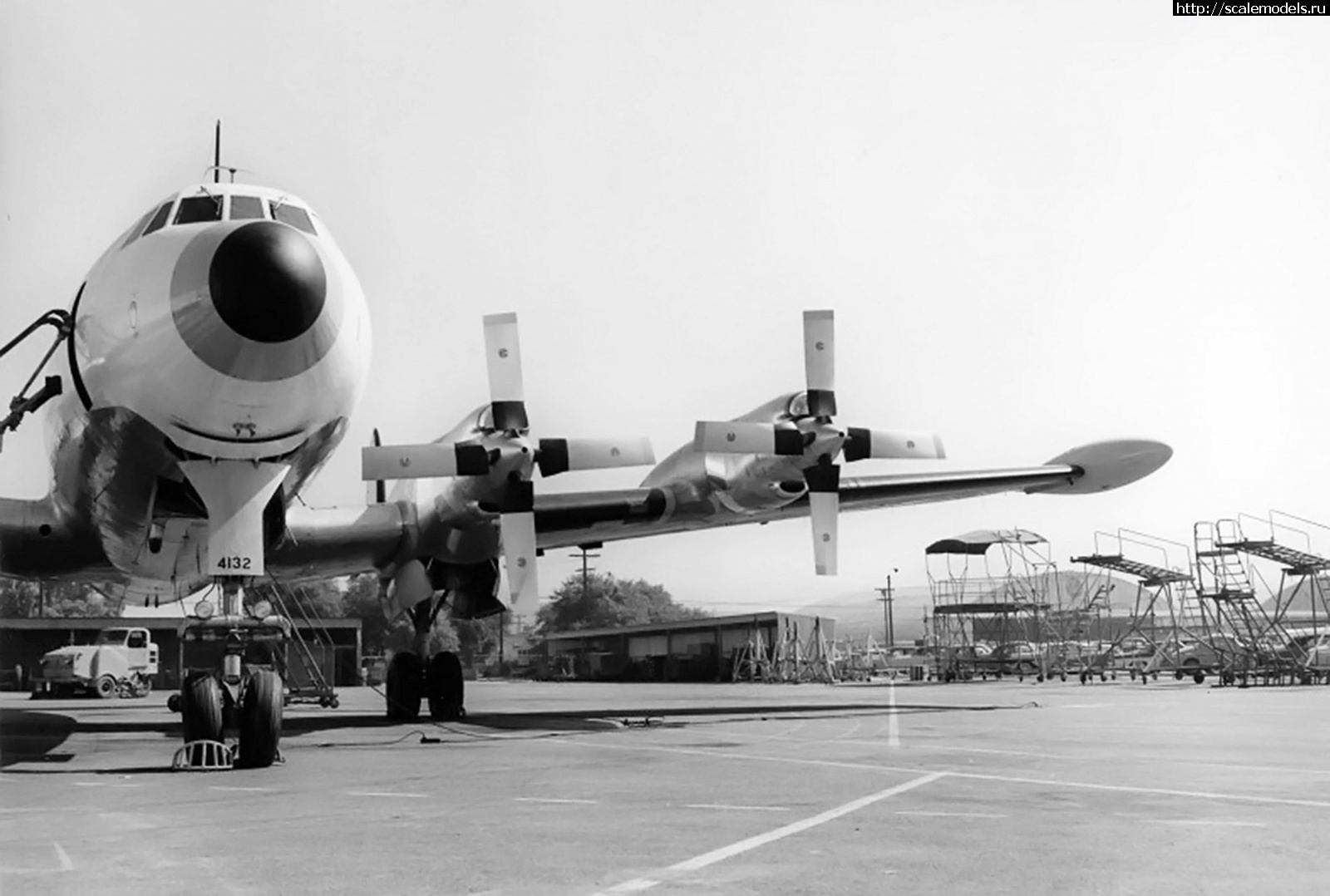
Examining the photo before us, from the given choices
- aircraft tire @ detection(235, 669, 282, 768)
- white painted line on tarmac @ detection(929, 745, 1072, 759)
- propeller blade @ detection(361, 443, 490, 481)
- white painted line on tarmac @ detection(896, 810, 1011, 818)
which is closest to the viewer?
white painted line on tarmac @ detection(896, 810, 1011, 818)

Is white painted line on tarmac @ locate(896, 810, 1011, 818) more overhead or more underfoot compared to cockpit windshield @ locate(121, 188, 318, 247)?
more underfoot

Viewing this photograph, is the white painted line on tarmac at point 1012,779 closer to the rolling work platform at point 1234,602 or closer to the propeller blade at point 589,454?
the propeller blade at point 589,454

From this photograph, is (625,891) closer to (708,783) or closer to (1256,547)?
(708,783)

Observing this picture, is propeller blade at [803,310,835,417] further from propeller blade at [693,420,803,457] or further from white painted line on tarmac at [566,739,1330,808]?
white painted line on tarmac at [566,739,1330,808]

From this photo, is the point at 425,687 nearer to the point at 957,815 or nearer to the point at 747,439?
the point at 747,439

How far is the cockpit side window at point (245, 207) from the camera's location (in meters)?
11.7

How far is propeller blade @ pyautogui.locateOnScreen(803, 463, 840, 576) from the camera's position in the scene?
1802cm

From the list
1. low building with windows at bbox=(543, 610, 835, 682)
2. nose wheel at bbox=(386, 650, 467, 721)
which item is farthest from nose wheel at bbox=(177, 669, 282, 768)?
low building with windows at bbox=(543, 610, 835, 682)

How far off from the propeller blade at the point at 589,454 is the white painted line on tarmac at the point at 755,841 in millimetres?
8092

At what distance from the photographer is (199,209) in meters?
11.5

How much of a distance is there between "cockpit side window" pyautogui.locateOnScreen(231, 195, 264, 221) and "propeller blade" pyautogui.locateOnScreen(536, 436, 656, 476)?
20.0ft

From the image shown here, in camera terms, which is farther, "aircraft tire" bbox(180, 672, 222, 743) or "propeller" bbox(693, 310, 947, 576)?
"propeller" bbox(693, 310, 947, 576)

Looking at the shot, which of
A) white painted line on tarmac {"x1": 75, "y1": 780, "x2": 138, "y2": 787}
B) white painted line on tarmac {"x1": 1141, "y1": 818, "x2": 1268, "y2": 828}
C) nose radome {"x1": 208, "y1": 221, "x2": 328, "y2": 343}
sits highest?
nose radome {"x1": 208, "y1": 221, "x2": 328, "y2": 343}

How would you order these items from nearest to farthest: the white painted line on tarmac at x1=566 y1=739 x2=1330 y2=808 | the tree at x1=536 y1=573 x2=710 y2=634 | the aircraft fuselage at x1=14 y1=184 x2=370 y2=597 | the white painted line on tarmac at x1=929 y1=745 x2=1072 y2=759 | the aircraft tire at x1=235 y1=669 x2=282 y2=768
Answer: the white painted line on tarmac at x1=566 y1=739 x2=1330 y2=808 < the aircraft fuselage at x1=14 y1=184 x2=370 y2=597 < the aircraft tire at x1=235 y1=669 x2=282 y2=768 < the white painted line on tarmac at x1=929 y1=745 x2=1072 y2=759 < the tree at x1=536 y1=573 x2=710 y2=634
